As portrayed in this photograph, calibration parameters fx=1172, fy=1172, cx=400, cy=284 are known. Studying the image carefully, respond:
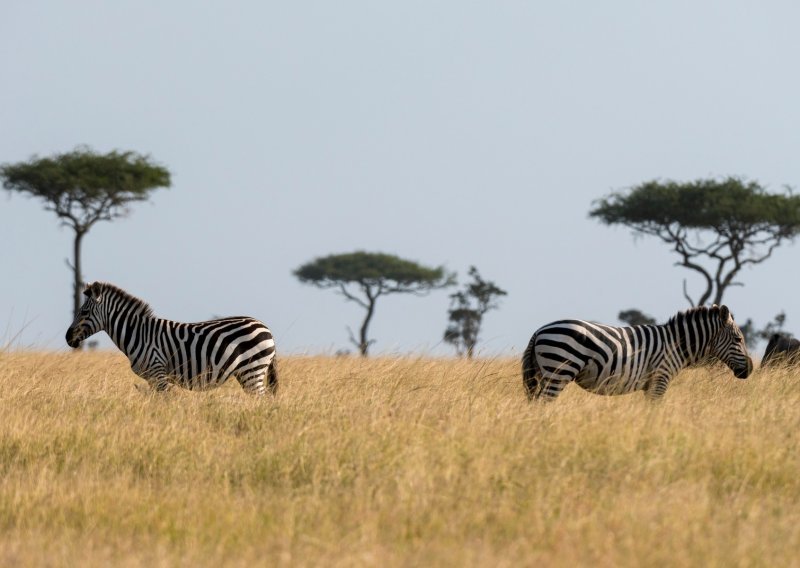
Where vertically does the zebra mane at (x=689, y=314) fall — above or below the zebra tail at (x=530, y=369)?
above

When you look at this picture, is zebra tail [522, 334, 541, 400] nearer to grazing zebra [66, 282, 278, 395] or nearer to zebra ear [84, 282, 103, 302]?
grazing zebra [66, 282, 278, 395]

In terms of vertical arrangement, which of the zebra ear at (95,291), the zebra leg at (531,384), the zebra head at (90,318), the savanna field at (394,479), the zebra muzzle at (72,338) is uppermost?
the zebra ear at (95,291)

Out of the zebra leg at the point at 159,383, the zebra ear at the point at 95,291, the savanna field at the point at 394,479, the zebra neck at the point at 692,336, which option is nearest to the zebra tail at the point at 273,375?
the savanna field at the point at 394,479

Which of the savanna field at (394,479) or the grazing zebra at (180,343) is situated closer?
the savanna field at (394,479)

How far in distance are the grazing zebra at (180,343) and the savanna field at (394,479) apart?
801 millimetres

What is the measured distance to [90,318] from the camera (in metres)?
12.4

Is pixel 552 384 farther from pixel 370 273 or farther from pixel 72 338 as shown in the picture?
pixel 370 273

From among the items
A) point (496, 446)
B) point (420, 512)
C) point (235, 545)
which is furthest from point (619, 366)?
point (235, 545)

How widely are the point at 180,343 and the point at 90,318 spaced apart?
117 cm

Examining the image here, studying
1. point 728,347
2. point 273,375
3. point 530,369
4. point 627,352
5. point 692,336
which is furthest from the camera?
point 273,375

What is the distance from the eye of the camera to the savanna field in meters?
5.95

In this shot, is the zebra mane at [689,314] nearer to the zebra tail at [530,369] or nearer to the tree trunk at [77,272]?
the zebra tail at [530,369]

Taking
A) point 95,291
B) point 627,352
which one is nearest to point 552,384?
point 627,352

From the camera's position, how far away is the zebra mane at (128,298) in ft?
40.4
